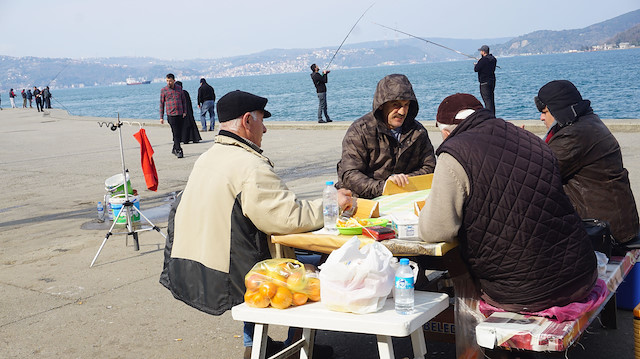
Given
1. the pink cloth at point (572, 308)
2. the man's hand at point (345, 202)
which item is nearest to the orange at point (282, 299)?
the man's hand at point (345, 202)

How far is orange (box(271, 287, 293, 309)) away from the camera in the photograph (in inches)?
123

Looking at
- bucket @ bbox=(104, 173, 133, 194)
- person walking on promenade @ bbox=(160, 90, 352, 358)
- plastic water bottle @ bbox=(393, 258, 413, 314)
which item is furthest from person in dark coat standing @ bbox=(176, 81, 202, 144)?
plastic water bottle @ bbox=(393, 258, 413, 314)

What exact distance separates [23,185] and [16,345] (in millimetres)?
8497

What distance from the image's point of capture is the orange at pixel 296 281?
3.15 metres

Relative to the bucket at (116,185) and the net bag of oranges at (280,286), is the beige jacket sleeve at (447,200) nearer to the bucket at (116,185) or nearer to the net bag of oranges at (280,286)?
the net bag of oranges at (280,286)

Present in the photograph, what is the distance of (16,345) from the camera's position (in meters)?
4.58

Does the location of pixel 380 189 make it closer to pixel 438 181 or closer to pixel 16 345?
pixel 438 181

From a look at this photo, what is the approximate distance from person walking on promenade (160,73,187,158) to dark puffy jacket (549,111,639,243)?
12.0 metres

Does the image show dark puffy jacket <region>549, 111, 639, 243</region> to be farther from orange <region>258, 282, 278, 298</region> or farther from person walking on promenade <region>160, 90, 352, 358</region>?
orange <region>258, 282, 278, 298</region>

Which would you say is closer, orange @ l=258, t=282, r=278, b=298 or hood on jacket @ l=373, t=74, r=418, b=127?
orange @ l=258, t=282, r=278, b=298

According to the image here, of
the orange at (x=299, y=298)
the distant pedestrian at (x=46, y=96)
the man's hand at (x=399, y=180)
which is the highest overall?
the man's hand at (x=399, y=180)

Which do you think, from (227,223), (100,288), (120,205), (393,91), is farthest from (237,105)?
(120,205)

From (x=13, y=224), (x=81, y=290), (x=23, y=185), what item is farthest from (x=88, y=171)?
(x=81, y=290)

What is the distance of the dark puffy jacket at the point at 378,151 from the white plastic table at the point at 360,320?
188 cm
